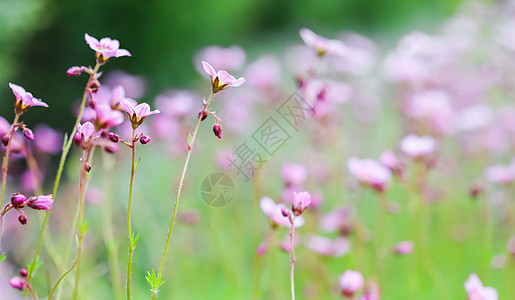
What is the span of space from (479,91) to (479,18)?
1.36 metres

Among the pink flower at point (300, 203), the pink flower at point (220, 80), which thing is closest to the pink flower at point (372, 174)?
the pink flower at point (300, 203)

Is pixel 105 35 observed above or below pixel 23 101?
above

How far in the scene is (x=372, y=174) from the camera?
147 centimetres

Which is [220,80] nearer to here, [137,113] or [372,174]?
[137,113]

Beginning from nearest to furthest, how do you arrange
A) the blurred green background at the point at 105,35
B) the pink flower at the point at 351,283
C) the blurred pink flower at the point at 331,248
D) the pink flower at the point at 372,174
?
the pink flower at the point at 351,283 < the pink flower at the point at 372,174 < the blurred pink flower at the point at 331,248 < the blurred green background at the point at 105,35

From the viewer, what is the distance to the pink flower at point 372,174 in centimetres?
144

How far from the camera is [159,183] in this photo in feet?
11.3

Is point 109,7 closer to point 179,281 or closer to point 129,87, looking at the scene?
point 129,87

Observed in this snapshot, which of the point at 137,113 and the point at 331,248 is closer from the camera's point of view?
the point at 137,113

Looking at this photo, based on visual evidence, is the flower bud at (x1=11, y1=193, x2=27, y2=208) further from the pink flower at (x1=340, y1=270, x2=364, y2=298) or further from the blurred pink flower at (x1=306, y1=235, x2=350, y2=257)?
the blurred pink flower at (x1=306, y1=235, x2=350, y2=257)

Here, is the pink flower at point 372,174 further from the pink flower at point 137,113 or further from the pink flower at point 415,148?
the pink flower at point 137,113

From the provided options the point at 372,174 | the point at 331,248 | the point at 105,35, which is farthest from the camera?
the point at 105,35

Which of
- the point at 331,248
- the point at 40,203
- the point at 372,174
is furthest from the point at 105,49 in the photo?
the point at 331,248

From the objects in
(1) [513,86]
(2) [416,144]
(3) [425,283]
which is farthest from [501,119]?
(2) [416,144]
